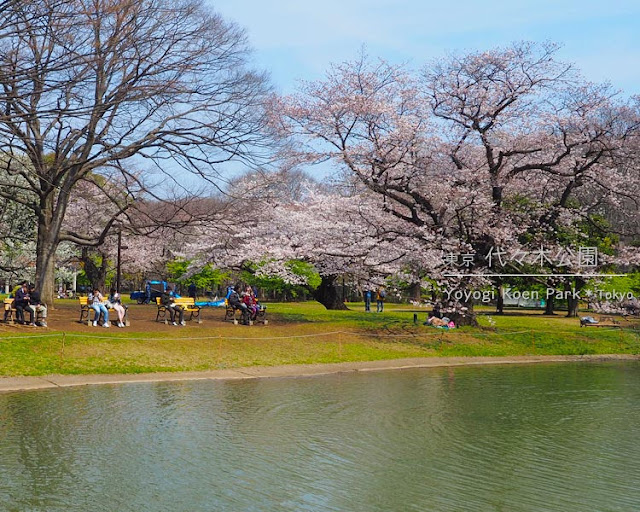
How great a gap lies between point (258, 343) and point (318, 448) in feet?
42.2

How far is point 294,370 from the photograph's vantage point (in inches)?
816

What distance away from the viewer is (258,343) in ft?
76.6

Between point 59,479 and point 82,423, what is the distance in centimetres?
369

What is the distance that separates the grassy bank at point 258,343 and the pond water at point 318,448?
2.79 m

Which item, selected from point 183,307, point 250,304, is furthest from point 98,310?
point 250,304

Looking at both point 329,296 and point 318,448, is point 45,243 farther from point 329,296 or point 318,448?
point 329,296

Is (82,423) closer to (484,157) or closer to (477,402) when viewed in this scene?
(477,402)

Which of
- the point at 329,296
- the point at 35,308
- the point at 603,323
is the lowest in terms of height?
the point at 603,323

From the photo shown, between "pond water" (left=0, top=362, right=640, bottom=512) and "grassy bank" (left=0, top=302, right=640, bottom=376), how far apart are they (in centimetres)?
279

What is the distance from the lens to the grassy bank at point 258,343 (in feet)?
63.2

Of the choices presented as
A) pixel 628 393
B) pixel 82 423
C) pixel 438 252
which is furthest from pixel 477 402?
pixel 438 252

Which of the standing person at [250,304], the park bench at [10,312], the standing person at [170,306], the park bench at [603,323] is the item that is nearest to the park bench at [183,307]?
the standing person at [170,306]

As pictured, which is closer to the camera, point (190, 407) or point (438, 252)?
point (190, 407)

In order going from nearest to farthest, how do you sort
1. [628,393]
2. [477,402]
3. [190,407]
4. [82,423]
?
[82,423]
[190,407]
[477,402]
[628,393]
